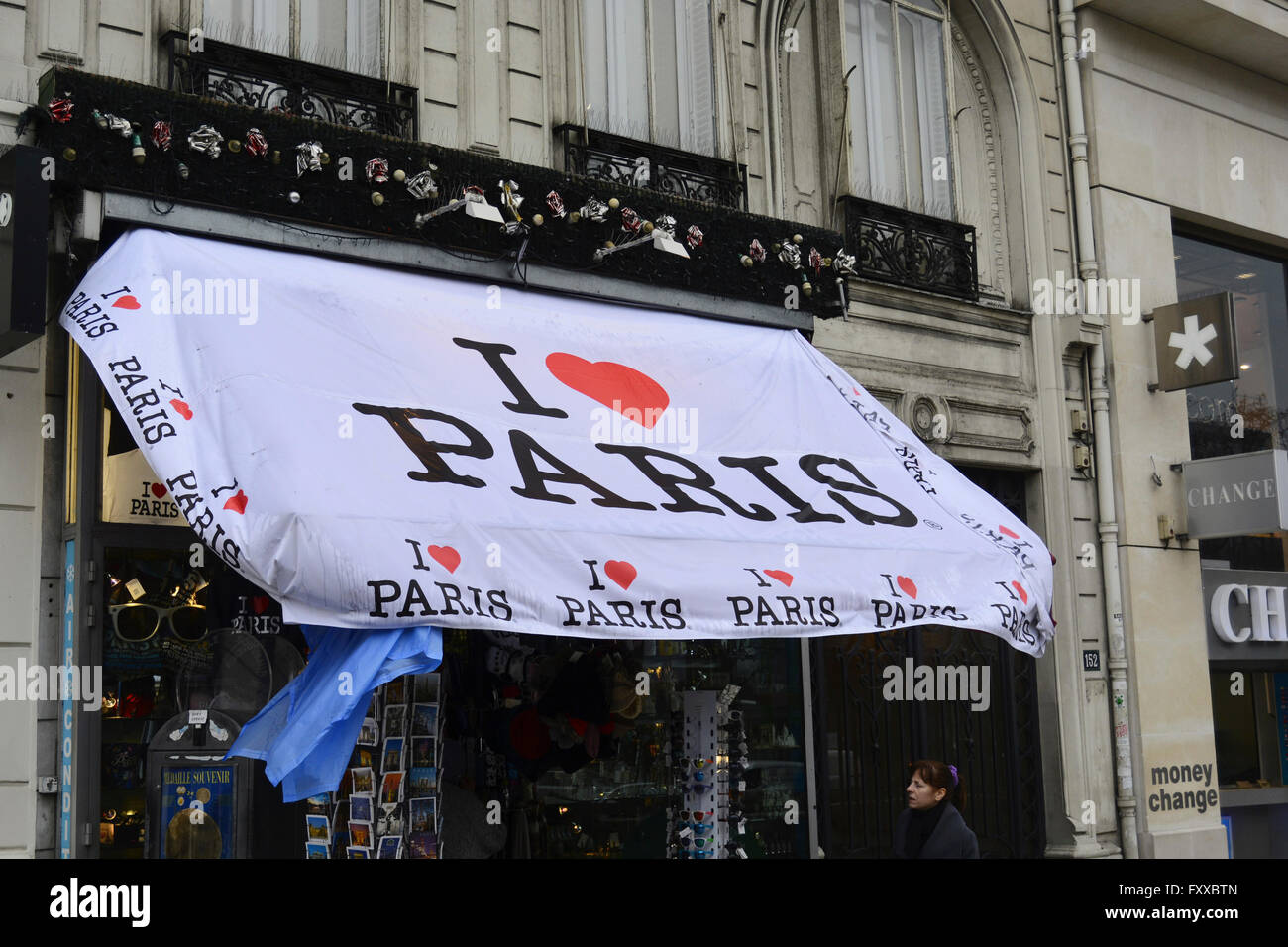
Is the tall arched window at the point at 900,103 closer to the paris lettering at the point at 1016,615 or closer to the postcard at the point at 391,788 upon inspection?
the paris lettering at the point at 1016,615

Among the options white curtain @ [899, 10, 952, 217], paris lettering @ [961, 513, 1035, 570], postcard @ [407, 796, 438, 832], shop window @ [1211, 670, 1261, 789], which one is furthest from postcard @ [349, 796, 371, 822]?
shop window @ [1211, 670, 1261, 789]

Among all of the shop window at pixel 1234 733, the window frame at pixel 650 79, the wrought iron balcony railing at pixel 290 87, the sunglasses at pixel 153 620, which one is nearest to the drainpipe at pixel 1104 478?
the shop window at pixel 1234 733

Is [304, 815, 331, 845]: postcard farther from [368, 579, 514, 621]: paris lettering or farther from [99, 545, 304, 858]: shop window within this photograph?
[368, 579, 514, 621]: paris lettering

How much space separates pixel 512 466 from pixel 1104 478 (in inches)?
266

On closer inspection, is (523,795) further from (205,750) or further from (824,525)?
(824,525)

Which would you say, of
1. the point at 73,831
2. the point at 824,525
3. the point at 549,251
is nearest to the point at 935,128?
the point at 549,251

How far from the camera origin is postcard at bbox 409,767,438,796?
7.04 metres

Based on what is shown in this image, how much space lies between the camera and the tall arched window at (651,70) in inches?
368

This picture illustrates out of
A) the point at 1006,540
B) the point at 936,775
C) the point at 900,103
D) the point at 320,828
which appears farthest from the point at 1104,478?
the point at 320,828

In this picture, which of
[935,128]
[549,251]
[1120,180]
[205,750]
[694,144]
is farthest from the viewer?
[1120,180]

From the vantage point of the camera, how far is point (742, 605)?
6.45 m

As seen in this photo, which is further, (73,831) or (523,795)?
(523,795)

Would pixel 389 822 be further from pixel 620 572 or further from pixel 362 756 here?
pixel 620 572

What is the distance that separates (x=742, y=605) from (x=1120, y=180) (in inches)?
297
